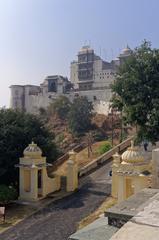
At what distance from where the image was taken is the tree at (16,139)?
19.5 metres

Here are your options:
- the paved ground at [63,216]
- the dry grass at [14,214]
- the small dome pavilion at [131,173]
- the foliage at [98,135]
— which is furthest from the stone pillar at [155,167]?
the foliage at [98,135]

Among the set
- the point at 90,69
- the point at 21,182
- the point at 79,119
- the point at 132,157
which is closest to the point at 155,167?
the point at 132,157

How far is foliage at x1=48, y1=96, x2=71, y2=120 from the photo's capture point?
55.1m

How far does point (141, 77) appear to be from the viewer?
23016mm

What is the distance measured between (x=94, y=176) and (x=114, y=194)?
4.47 meters

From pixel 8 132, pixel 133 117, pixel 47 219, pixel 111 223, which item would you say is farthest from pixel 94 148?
pixel 111 223

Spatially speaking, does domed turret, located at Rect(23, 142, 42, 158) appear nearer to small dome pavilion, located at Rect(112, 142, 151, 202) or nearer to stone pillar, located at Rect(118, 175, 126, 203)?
small dome pavilion, located at Rect(112, 142, 151, 202)

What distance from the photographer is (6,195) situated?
1766 centimetres

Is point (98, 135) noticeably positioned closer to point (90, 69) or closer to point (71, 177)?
point (71, 177)

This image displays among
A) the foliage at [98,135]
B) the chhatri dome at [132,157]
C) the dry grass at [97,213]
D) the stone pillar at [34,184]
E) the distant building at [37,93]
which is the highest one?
the distant building at [37,93]

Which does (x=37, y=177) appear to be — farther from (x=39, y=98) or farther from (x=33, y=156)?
(x=39, y=98)

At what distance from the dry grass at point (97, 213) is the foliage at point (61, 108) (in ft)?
124

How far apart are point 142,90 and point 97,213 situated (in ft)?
32.4

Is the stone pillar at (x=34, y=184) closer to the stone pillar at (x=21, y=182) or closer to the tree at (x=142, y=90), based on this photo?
the stone pillar at (x=21, y=182)
